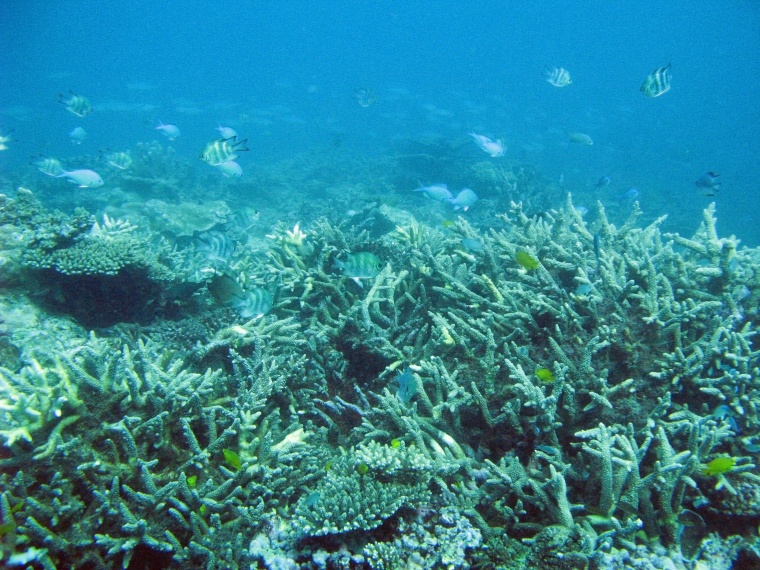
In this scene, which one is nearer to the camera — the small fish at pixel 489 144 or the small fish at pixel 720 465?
the small fish at pixel 720 465

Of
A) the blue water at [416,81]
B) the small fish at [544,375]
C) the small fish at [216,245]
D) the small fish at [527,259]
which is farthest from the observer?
the blue water at [416,81]

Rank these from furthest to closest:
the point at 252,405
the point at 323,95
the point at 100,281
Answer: the point at 323,95, the point at 100,281, the point at 252,405

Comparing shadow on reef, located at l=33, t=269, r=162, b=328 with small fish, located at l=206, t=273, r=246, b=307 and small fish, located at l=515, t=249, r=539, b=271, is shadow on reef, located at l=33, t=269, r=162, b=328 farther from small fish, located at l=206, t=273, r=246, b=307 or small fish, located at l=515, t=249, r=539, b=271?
small fish, located at l=515, t=249, r=539, b=271

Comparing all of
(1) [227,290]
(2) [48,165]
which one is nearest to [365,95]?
(2) [48,165]

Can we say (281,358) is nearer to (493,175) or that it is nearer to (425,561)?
(425,561)

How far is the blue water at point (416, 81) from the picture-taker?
108 feet

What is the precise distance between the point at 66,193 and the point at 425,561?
58.7ft

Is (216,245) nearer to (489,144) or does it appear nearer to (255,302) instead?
(255,302)

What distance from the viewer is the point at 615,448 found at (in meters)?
2.66

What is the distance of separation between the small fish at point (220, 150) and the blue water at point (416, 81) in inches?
469

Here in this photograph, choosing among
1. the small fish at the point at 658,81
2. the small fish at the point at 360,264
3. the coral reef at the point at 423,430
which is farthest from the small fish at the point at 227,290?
the small fish at the point at 658,81

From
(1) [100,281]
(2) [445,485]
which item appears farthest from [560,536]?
(1) [100,281]

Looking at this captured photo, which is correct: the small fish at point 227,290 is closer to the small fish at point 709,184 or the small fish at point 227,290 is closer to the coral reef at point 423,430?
the coral reef at point 423,430

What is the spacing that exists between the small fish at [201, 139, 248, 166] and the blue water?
39.1ft
